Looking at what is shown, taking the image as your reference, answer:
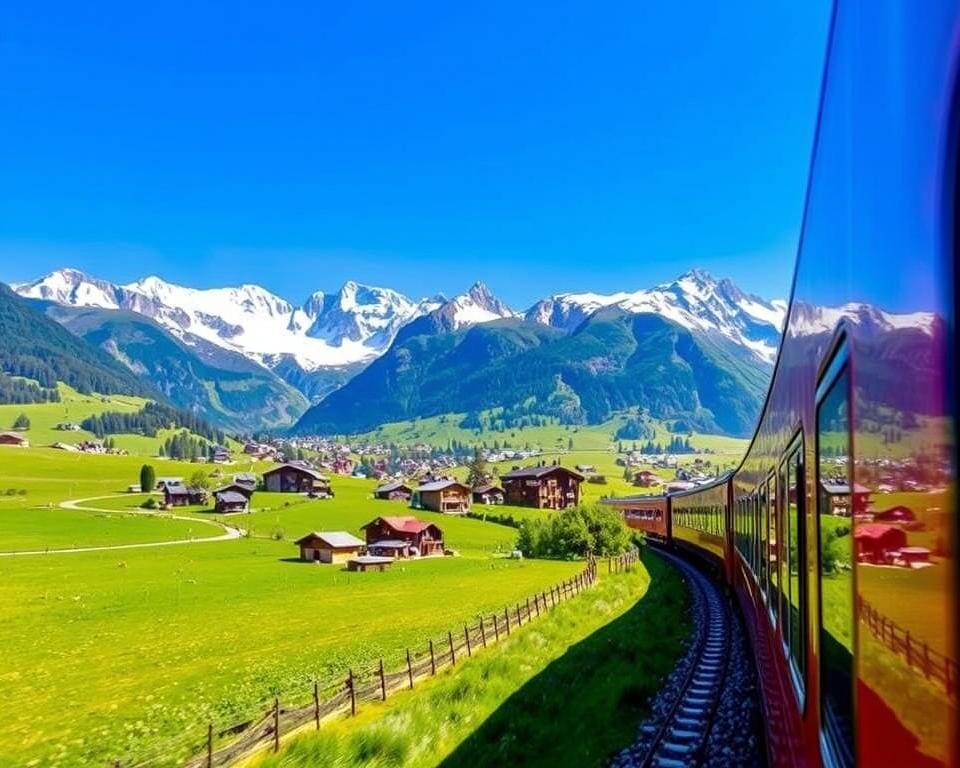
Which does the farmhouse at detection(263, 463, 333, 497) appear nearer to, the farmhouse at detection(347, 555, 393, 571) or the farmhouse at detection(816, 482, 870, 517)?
the farmhouse at detection(347, 555, 393, 571)

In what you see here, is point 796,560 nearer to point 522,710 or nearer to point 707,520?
point 522,710

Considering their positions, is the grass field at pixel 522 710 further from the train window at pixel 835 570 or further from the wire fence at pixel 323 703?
the train window at pixel 835 570

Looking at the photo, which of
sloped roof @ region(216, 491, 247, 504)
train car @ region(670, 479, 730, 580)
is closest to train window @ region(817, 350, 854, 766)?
train car @ region(670, 479, 730, 580)

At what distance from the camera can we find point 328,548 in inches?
3307

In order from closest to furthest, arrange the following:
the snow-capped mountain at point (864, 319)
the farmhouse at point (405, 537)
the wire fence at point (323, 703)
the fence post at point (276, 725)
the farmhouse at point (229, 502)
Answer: the snow-capped mountain at point (864, 319), the wire fence at point (323, 703), the fence post at point (276, 725), the farmhouse at point (405, 537), the farmhouse at point (229, 502)

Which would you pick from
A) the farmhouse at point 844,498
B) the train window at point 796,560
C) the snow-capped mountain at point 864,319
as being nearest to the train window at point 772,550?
the train window at point 796,560

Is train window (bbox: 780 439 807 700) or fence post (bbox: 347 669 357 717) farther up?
train window (bbox: 780 439 807 700)

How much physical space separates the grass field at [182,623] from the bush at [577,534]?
2.72m

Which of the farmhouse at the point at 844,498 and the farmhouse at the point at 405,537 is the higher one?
the farmhouse at the point at 844,498

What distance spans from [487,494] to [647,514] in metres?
84.0

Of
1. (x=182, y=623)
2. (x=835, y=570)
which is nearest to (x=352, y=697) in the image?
(x=835, y=570)

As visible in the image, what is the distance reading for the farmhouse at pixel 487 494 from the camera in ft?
486

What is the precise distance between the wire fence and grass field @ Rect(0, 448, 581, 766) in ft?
3.19

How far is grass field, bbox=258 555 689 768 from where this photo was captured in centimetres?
1616
